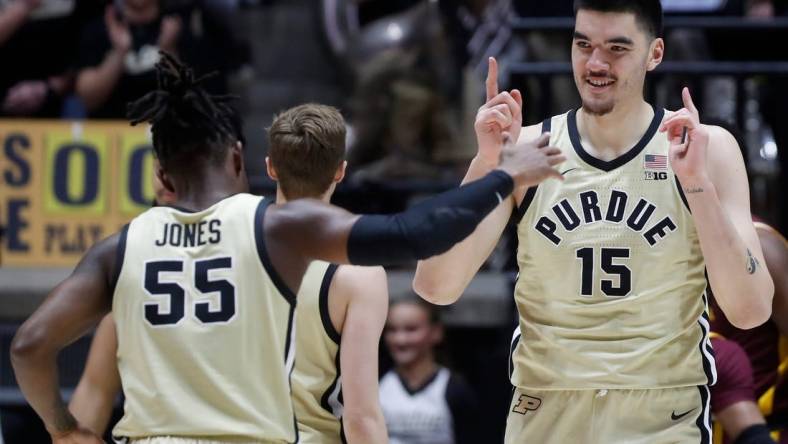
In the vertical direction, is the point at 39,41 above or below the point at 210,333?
above

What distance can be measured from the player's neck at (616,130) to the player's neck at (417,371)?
350 centimetres

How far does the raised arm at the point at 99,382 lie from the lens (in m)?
4.59

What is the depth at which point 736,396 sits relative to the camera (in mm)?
5012

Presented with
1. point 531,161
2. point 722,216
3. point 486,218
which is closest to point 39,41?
point 486,218

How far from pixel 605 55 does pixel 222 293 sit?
1.33 meters

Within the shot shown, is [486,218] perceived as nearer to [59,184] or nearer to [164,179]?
[164,179]

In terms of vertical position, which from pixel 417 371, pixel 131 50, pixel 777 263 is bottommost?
pixel 417 371

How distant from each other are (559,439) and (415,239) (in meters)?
0.89

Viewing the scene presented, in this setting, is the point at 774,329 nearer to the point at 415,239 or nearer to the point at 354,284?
the point at 354,284

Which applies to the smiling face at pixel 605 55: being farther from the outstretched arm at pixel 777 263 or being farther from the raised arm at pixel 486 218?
the outstretched arm at pixel 777 263

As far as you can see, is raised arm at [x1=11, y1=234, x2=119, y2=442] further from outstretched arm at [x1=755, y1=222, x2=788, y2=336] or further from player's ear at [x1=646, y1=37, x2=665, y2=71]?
outstretched arm at [x1=755, y1=222, x2=788, y2=336]

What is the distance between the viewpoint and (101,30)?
8727 mm

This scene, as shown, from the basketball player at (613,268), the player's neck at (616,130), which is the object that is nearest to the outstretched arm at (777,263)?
the basketball player at (613,268)

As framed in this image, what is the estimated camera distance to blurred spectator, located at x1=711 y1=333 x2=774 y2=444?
495 centimetres
